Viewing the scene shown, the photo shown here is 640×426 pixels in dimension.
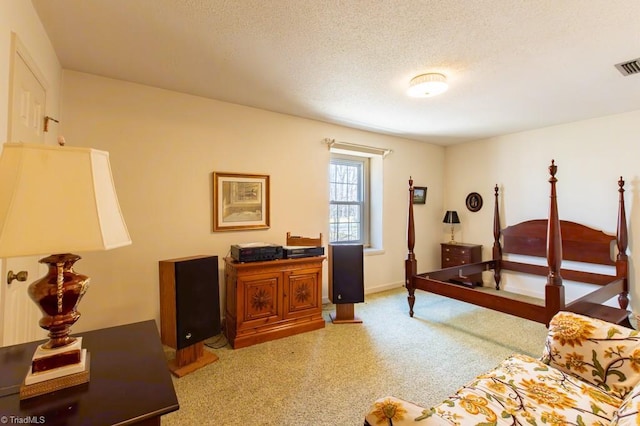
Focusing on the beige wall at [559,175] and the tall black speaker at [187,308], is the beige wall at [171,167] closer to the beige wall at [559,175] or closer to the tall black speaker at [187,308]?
the tall black speaker at [187,308]

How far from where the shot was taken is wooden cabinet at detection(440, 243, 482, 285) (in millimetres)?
4520

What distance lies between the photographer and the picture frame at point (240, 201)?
3.06 m

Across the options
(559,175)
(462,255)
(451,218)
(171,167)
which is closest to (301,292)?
(171,167)

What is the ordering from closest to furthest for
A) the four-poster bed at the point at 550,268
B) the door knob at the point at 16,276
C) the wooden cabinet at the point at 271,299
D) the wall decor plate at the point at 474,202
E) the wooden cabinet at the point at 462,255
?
the door knob at the point at 16,276
the four-poster bed at the point at 550,268
the wooden cabinet at the point at 271,299
the wooden cabinet at the point at 462,255
the wall decor plate at the point at 474,202

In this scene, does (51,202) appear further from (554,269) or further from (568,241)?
(568,241)

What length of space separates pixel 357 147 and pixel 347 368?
282 centimetres

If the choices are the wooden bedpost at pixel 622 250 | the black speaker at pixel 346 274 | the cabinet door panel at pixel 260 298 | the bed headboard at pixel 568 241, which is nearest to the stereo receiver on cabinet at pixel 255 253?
the cabinet door panel at pixel 260 298

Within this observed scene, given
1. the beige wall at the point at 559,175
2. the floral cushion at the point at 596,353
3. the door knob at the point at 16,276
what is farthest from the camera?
the beige wall at the point at 559,175

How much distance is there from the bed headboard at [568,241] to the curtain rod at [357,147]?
2.16 metres

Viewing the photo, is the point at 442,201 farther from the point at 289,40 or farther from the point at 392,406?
the point at 392,406

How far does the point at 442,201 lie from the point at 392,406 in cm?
490

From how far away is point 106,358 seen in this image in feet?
3.48

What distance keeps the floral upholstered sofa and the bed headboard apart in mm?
2647

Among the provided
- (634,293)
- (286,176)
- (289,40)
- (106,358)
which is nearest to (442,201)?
(634,293)
